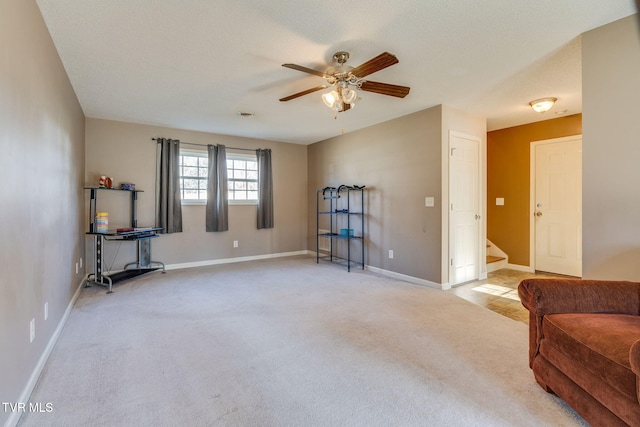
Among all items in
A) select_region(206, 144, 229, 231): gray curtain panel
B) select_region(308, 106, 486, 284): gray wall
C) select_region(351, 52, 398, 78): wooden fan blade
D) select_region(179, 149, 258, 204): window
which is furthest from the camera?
select_region(206, 144, 229, 231): gray curtain panel

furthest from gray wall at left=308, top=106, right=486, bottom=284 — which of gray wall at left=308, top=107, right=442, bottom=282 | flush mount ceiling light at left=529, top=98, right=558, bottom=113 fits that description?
flush mount ceiling light at left=529, top=98, right=558, bottom=113

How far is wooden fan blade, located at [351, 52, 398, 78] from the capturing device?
217 cm

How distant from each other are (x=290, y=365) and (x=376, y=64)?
2.28 metres

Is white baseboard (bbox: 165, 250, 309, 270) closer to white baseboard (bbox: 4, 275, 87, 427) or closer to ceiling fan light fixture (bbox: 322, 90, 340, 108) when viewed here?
white baseboard (bbox: 4, 275, 87, 427)

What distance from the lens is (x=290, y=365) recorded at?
6.93ft

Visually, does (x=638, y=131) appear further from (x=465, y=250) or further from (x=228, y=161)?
(x=228, y=161)

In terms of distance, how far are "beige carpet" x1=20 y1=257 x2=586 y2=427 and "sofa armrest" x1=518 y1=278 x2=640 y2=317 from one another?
532 mm

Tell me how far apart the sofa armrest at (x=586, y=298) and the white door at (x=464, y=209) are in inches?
92.7

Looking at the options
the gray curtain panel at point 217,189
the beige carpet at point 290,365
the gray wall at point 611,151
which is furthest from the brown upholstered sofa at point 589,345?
the gray curtain panel at point 217,189

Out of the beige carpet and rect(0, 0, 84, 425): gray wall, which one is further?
the beige carpet

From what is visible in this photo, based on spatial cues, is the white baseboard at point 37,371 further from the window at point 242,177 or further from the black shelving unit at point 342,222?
the black shelving unit at point 342,222

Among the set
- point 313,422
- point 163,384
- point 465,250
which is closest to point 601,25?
point 465,250

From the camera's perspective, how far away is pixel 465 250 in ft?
14.3

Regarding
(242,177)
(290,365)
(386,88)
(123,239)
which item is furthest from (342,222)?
(290,365)
